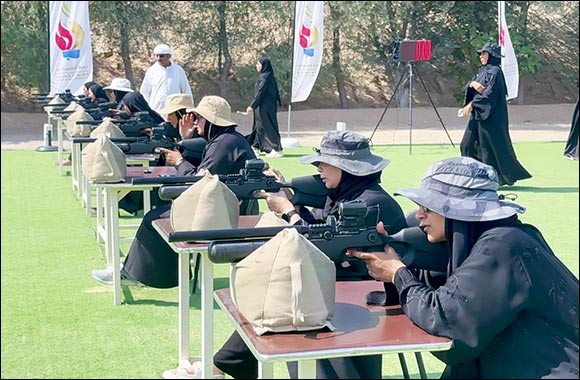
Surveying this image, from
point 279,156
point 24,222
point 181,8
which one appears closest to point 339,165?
point 24,222

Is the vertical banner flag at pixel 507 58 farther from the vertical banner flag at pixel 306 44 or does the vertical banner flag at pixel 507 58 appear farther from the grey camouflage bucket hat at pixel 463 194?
the grey camouflage bucket hat at pixel 463 194

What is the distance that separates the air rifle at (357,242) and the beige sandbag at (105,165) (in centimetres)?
297

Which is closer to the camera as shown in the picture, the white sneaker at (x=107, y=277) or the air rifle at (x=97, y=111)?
the white sneaker at (x=107, y=277)

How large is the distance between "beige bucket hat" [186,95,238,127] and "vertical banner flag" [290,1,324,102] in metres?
10.3

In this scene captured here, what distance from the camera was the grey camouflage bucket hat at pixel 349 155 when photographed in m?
3.98

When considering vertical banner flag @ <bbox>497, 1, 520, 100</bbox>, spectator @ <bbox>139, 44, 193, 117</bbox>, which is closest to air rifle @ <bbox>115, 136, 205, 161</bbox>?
spectator @ <bbox>139, 44, 193, 117</bbox>

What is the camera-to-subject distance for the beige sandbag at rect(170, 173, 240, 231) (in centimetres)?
421

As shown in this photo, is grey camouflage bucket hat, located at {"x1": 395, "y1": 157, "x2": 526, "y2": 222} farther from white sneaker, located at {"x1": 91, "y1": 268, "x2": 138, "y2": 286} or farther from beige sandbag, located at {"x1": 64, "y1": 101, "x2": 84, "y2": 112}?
beige sandbag, located at {"x1": 64, "y1": 101, "x2": 84, "y2": 112}

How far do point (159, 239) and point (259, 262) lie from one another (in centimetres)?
304

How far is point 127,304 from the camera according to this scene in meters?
5.99

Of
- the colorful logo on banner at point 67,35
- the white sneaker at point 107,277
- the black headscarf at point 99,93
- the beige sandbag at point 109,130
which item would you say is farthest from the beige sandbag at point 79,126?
the colorful logo on banner at point 67,35

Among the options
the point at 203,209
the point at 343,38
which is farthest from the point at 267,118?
the point at 343,38

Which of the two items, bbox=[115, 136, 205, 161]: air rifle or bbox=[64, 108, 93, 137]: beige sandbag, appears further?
bbox=[64, 108, 93, 137]: beige sandbag

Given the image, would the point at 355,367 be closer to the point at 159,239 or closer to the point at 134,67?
the point at 159,239
